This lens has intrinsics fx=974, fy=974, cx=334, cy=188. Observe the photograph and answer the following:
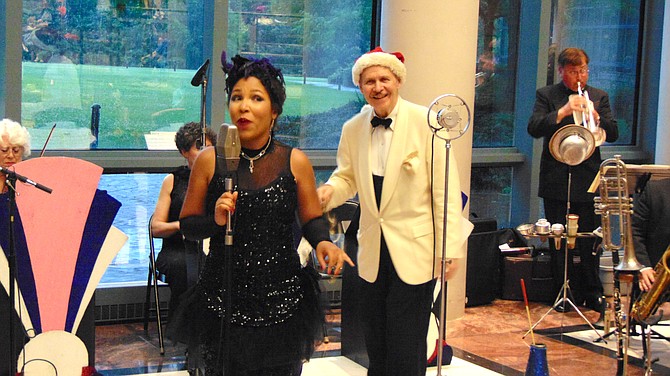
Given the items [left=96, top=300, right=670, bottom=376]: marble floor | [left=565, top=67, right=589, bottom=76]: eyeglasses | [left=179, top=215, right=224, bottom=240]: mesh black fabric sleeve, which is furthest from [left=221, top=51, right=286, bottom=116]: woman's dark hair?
[left=565, top=67, right=589, bottom=76]: eyeglasses

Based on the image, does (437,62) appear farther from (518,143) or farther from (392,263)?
(392,263)

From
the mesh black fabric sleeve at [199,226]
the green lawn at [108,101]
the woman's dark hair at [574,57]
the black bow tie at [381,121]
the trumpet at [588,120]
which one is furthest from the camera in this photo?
the woman's dark hair at [574,57]

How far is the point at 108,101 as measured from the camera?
6773 mm

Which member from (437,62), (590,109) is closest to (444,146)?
(437,62)

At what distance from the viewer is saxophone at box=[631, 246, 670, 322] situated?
4.43 metres

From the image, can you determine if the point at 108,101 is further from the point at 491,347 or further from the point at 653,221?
the point at 653,221

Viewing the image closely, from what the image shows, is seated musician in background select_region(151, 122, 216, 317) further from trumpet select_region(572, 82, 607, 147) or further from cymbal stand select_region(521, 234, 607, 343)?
trumpet select_region(572, 82, 607, 147)

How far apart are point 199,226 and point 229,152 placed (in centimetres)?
30

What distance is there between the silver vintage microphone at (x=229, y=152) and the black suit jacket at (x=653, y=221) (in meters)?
3.05

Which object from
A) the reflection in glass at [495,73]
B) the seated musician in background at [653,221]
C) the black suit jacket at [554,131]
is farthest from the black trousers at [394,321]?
the reflection in glass at [495,73]

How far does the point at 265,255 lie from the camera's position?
3182mm

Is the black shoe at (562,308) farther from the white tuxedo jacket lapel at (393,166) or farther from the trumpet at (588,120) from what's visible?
the white tuxedo jacket lapel at (393,166)

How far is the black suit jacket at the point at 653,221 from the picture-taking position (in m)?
5.39

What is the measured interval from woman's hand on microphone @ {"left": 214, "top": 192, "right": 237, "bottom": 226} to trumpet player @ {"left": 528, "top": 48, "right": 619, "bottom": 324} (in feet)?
14.6
